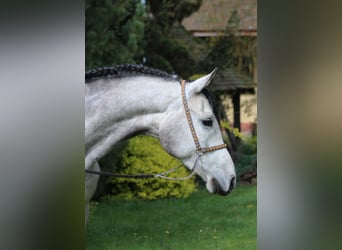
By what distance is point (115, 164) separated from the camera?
4410mm

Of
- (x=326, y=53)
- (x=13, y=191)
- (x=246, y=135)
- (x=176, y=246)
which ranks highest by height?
(x=326, y=53)

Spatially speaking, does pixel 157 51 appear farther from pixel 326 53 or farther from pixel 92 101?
pixel 326 53

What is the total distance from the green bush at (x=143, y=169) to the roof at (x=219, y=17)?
1125mm

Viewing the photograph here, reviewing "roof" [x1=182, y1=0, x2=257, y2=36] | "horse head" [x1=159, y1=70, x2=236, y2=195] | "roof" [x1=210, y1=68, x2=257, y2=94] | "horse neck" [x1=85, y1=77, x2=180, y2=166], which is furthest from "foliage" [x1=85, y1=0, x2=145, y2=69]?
"roof" [x1=210, y1=68, x2=257, y2=94]

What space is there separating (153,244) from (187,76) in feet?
5.14

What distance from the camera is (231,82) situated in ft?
14.8

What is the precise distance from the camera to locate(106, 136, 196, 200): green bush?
442 cm

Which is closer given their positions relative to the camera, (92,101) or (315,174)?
(92,101)

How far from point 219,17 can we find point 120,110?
1251 mm

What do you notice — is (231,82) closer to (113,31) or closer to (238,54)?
(238,54)

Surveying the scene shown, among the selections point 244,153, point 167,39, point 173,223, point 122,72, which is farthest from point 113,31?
point 173,223

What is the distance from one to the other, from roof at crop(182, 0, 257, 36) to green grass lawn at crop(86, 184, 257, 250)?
1.46 metres

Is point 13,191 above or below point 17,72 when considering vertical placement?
below

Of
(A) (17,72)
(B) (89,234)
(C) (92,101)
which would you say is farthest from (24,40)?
(B) (89,234)
